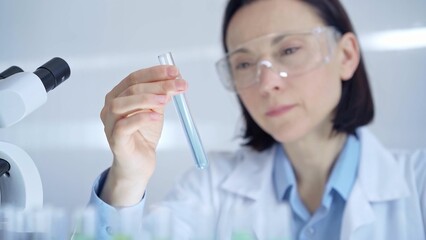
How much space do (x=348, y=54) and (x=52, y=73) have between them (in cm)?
52

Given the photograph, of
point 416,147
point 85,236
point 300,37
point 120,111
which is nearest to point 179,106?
point 120,111

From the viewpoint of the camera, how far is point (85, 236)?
43 cm

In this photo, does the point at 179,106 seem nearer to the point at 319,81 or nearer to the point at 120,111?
the point at 120,111

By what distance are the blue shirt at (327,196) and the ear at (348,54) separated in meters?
0.12

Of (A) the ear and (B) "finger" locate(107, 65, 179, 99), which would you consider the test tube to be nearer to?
(B) "finger" locate(107, 65, 179, 99)

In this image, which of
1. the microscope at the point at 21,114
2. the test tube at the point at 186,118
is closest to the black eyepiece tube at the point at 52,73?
the microscope at the point at 21,114

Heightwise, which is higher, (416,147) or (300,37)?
(300,37)

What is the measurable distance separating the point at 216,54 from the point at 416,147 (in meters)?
0.42

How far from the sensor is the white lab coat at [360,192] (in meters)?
0.62

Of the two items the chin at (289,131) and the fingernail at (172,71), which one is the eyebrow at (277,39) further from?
the fingernail at (172,71)

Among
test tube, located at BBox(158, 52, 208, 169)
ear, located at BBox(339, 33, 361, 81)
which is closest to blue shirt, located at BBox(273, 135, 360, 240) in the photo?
ear, located at BBox(339, 33, 361, 81)

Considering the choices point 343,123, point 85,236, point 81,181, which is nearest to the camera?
point 85,236

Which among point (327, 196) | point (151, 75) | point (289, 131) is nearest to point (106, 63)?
point (151, 75)

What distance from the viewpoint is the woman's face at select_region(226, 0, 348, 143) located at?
657 mm
